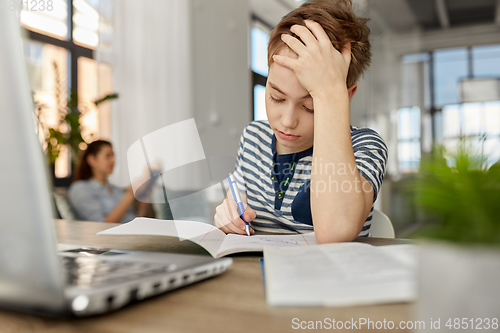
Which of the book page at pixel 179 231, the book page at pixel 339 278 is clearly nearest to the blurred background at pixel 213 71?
the book page at pixel 179 231

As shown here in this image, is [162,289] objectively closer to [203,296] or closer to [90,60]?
[203,296]

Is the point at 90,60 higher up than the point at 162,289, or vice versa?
the point at 90,60

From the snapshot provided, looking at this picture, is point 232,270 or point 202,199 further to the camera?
point 202,199

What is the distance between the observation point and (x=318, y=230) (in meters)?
0.62

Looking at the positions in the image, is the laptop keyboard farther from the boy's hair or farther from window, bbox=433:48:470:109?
window, bbox=433:48:470:109

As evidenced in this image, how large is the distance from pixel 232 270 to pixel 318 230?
8.7 inches

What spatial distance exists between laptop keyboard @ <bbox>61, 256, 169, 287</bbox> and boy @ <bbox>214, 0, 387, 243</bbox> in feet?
1.08

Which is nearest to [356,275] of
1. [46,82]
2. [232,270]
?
[232,270]

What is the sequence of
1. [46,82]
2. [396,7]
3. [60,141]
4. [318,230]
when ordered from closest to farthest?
[318,230], [60,141], [46,82], [396,7]

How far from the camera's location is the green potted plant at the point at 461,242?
0.18 m

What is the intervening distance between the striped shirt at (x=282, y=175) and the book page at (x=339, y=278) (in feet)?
1.26

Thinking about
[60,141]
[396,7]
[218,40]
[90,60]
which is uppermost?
[396,7]

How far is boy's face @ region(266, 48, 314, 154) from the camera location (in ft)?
2.61

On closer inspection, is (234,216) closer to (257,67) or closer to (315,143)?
(315,143)
